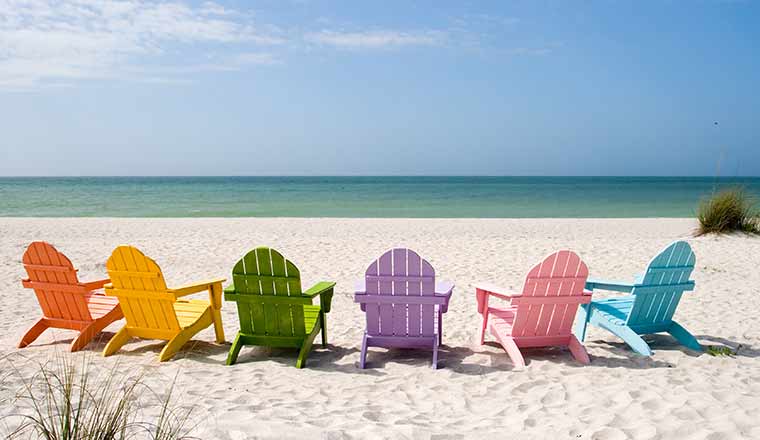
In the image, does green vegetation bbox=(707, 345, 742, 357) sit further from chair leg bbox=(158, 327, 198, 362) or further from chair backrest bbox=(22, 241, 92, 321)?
chair backrest bbox=(22, 241, 92, 321)

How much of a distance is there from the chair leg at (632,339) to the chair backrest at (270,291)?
2757mm

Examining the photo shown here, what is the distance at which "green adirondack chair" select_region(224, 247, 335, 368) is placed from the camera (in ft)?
13.6

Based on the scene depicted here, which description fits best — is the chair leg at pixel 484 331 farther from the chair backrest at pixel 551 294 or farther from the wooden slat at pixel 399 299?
the wooden slat at pixel 399 299

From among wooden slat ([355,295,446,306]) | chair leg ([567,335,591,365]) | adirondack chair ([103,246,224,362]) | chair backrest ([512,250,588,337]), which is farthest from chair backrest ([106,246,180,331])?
chair leg ([567,335,591,365])

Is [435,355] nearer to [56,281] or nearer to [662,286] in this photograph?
[662,286]

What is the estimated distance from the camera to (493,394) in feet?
12.0

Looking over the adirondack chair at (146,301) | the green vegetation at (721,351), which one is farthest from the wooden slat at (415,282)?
the green vegetation at (721,351)

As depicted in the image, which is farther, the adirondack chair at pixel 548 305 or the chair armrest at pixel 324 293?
the chair armrest at pixel 324 293

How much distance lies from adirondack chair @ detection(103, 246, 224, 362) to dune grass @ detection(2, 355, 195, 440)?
0.62 m

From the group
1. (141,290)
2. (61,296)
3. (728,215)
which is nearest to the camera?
(141,290)

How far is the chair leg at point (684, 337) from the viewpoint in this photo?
4.59 metres

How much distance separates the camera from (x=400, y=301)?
166 inches

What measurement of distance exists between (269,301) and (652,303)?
→ 3.35m

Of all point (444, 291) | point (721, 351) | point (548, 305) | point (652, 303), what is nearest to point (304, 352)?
point (444, 291)
